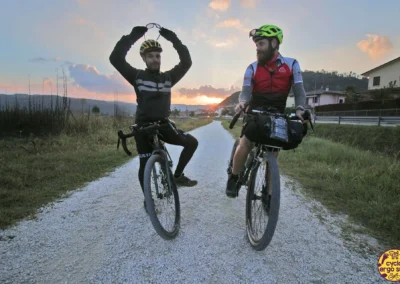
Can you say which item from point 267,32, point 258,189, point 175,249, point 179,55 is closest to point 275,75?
point 267,32

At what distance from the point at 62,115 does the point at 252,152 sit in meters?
12.4

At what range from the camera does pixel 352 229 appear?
297 cm

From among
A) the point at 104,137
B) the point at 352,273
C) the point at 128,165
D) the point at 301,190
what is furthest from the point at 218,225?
the point at 104,137

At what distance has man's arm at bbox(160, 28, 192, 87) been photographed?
310 cm

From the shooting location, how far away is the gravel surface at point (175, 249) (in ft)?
6.82

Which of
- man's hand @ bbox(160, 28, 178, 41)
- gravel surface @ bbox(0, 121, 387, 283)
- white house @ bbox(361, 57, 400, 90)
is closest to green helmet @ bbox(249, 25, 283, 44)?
man's hand @ bbox(160, 28, 178, 41)

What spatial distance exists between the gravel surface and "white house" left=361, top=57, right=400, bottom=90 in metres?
45.8

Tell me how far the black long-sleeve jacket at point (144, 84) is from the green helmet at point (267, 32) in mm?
1152

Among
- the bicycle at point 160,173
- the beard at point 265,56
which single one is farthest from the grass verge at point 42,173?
the beard at point 265,56

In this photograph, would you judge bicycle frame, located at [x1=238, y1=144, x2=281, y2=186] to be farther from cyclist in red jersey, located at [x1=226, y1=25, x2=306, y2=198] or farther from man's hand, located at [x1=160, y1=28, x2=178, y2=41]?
man's hand, located at [x1=160, y1=28, x2=178, y2=41]

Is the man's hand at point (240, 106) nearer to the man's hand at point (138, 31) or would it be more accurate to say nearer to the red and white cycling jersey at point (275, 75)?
the red and white cycling jersey at point (275, 75)

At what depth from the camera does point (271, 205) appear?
2.18m

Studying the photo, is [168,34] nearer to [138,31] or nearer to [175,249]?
[138,31]

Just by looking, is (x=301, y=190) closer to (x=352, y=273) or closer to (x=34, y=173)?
(x=352, y=273)
